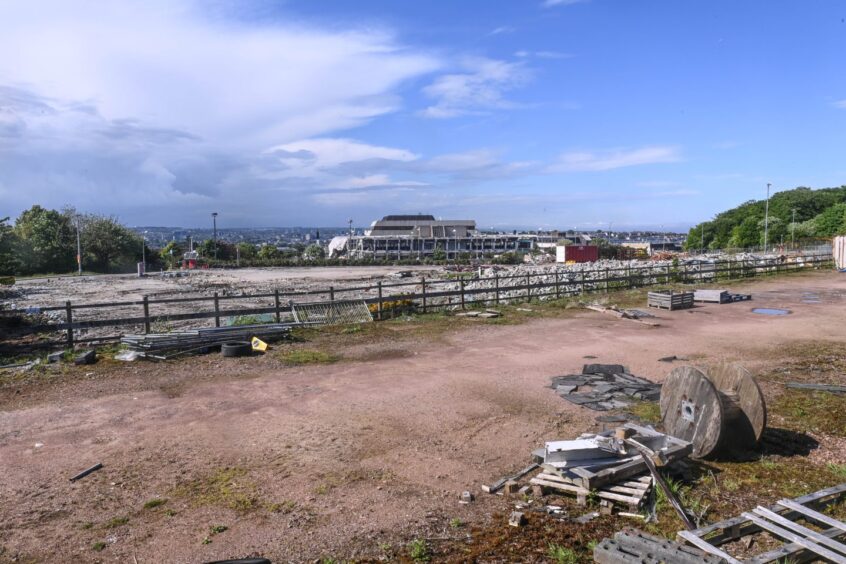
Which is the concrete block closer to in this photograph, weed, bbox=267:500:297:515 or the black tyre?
the black tyre

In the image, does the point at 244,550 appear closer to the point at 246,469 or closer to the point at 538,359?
the point at 246,469

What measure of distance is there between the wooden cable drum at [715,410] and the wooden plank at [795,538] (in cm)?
154

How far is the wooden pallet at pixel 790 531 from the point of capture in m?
4.91

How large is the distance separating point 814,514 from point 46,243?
70211 millimetres

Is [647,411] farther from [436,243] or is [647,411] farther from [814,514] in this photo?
[436,243]

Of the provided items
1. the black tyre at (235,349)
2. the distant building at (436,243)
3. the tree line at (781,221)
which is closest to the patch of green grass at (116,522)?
the black tyre at (235,349)

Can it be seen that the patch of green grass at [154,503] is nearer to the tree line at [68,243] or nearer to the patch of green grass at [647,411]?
the patch of green grass at [647,411]

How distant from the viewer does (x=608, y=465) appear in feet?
21.7

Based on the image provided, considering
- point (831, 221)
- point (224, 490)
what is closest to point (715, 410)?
point (224, 490)

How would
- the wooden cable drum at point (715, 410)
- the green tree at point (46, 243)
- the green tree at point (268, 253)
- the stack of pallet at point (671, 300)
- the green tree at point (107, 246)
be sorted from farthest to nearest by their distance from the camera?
the green tree at point (268, 253) → the green tree at point (107, 246) → the green tree at point (46, 243) → the stack of pallet at point (671, 300) → the wooden cable drum at point (715, 410)

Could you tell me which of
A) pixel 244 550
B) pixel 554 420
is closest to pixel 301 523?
pixel 244 550

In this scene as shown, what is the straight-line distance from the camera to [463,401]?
10234 mm

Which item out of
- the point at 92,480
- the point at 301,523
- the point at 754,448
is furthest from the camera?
the point at 754,448

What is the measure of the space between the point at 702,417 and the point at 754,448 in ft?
3.84
